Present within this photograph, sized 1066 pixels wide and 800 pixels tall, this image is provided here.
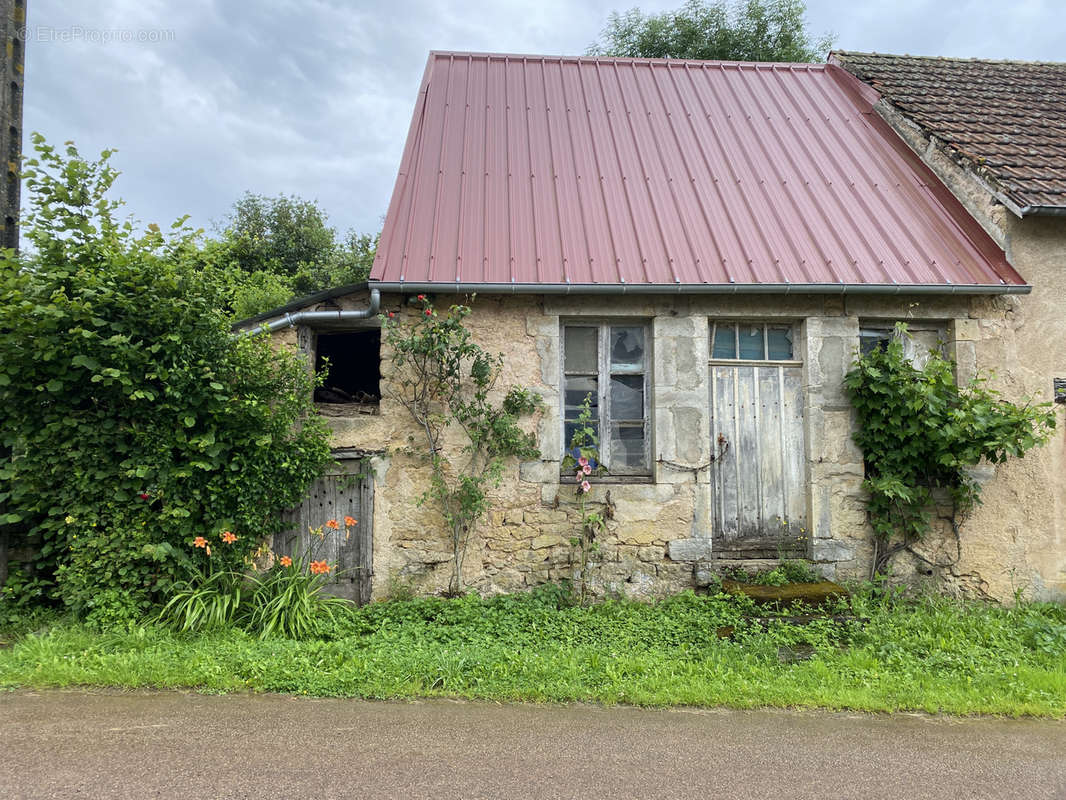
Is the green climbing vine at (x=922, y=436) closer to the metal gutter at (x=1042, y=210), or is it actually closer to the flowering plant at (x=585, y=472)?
the metal gutter at (x=1042, y=210)

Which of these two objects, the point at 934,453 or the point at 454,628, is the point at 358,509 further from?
the point at 934,453

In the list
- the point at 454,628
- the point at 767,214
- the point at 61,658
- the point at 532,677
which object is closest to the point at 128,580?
the point at 61,658

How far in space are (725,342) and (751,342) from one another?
26 centimetres

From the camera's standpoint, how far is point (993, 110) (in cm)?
769

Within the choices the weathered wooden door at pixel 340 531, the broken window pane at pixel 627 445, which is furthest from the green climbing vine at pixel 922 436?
the weathered wooden door at pixel 340 531

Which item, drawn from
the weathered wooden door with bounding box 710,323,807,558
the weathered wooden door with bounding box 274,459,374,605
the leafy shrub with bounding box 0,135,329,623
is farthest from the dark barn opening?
the weathered wooden door with bounding box 710,323,807,558

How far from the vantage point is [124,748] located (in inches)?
128

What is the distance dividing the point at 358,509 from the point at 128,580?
1.79 metres

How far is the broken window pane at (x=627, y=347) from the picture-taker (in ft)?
20.5

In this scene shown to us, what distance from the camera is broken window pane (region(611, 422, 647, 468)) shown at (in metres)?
6.16

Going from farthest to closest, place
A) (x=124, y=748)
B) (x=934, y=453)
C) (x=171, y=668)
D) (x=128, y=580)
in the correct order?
(x=934, y=453), (x=128, y=580), (x=171, y=668), (x=124, y=748)

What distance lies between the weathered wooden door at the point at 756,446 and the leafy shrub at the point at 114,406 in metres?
4.09

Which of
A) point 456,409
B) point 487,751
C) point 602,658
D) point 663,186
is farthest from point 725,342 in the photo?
point 487,751

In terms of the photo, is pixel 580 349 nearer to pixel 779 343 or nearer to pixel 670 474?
pixel 670 474
